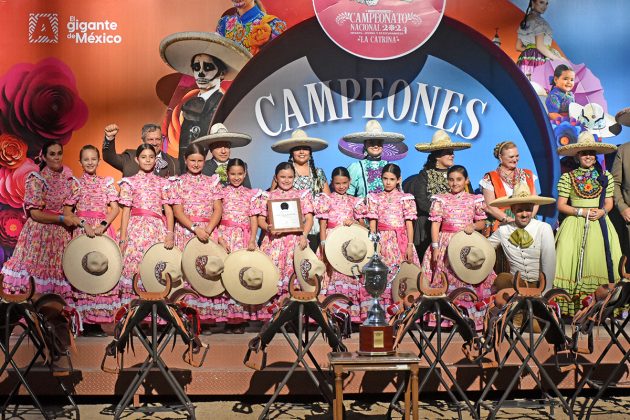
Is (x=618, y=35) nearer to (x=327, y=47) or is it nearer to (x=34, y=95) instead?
(x=327, y=47)

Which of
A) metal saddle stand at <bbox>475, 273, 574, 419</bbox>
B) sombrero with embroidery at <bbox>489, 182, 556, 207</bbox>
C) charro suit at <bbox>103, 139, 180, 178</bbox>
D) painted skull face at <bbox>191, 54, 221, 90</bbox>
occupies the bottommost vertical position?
metal saddle stand at <bbox>475, 273, 574, 419</bbox>

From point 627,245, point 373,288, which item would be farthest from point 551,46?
point 373,288

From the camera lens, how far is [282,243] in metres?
7.91

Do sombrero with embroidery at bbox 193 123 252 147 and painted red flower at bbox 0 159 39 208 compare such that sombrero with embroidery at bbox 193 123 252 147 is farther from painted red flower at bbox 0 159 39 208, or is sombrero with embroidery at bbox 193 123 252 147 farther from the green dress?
the green dress

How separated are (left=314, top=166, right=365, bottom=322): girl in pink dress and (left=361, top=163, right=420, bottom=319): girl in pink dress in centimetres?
15

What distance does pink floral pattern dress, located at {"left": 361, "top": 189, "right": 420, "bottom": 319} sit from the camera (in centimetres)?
800

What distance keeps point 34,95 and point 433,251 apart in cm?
408

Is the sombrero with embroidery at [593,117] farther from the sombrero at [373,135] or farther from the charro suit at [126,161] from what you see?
the charro suit at [126,161]

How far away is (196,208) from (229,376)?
5.84 feet

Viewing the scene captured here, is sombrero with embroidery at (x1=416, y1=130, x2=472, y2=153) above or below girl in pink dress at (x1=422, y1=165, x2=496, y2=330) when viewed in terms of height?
above

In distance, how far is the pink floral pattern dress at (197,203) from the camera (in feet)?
25.5

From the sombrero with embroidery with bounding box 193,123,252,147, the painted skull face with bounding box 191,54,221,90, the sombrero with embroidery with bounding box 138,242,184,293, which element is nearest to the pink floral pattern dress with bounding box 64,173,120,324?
the sombrero with embroidery with bounding box 138,242,184,293

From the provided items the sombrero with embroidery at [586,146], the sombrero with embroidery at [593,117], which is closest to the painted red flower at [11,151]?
the sombrero with embroidery at [586,146]

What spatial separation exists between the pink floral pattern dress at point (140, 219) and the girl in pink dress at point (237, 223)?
565 mm
